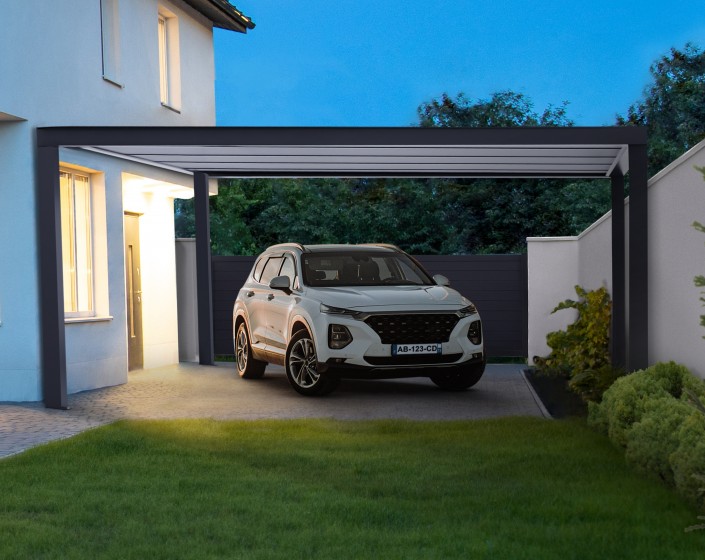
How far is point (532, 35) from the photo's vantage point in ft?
321

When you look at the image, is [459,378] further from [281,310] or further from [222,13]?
[222,13]

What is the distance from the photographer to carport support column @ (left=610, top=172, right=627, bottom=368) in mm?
12867

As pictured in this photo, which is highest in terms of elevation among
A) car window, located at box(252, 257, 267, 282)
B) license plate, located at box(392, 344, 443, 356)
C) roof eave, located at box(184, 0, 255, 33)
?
roof eave, located at box(184, 0, 255, 33)

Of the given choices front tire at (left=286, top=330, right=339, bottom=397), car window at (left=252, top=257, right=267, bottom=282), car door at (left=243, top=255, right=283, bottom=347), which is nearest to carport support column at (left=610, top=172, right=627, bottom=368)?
front tire at (left=286, top=330, right=339, bottom=397)

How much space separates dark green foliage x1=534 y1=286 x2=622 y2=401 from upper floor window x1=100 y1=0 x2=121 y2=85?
721 centimetres

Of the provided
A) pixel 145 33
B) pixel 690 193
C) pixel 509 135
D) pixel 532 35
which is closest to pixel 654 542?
pixel 690 193

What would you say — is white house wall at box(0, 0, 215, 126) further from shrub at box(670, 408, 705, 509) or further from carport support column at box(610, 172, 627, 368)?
shrub at box(670, 408, 705, 509)

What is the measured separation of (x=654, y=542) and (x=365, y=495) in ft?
6.66

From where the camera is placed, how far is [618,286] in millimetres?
13211

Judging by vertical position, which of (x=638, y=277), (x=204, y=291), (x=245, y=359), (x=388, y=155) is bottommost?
(x=245, y=359)

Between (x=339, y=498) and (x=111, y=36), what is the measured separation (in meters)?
10.5

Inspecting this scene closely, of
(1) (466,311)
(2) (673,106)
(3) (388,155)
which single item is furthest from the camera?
(2) (673,106)

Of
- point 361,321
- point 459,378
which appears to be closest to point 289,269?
point 361,321

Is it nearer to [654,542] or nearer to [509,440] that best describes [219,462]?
[509,440]
